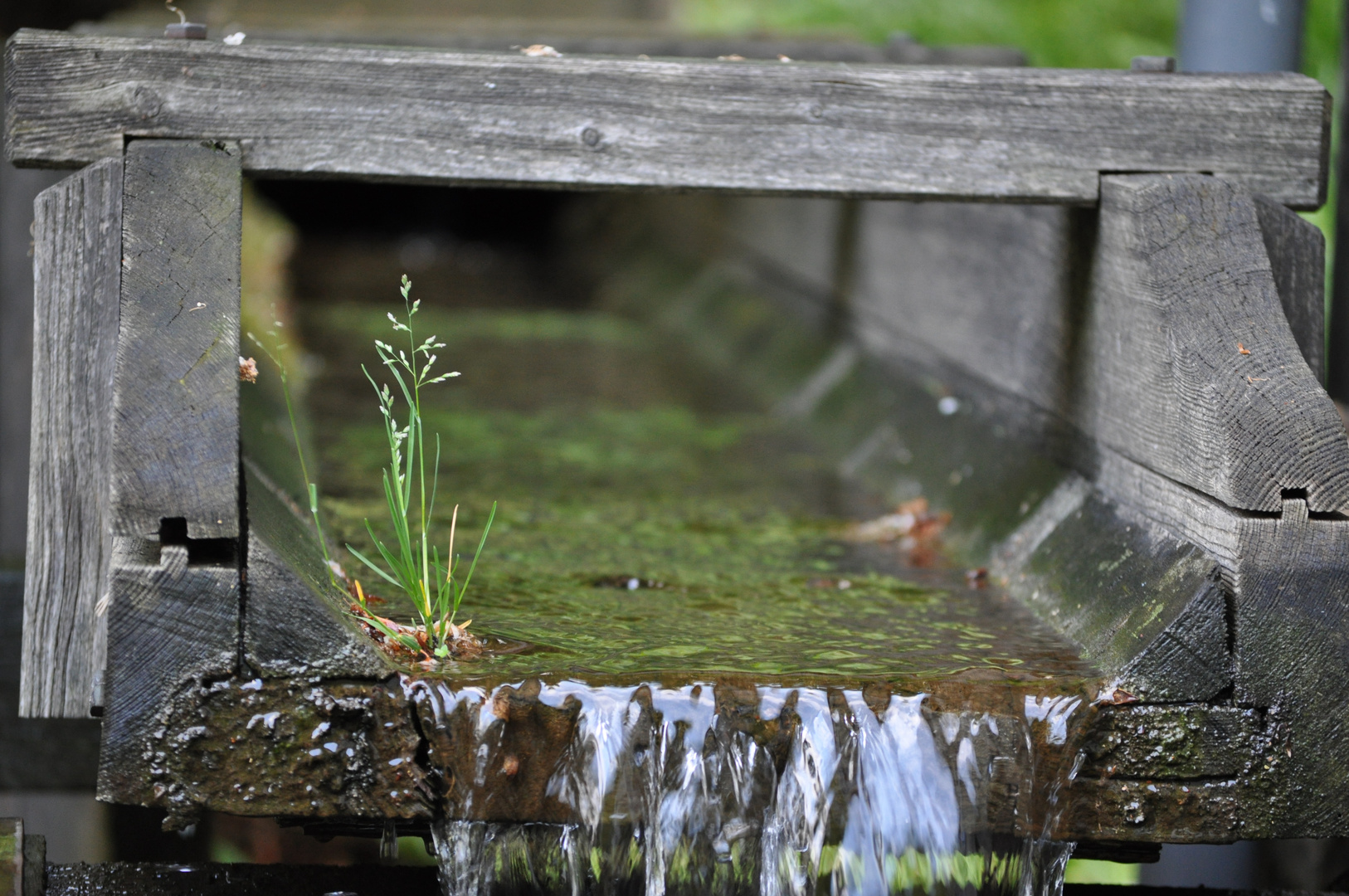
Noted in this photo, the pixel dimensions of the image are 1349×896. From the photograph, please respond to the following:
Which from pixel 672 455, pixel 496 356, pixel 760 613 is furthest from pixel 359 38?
pixel 760 613

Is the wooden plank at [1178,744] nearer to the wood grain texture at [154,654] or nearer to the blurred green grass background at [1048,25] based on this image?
the wood grain texture at [154,654]

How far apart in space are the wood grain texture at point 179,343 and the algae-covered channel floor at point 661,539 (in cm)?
53

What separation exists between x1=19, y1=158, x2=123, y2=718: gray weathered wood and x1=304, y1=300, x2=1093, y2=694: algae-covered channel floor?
546 millimetres

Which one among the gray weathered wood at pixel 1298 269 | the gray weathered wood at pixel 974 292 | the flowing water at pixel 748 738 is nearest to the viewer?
the flowing water at pixel 748 738

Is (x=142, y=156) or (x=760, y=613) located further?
(x=760, y=613)

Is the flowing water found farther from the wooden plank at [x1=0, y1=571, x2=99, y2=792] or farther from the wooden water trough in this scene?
the wooden plank at [x1=0, y1=571, x2=99, y2=792]

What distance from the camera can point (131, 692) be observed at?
1.97 meters

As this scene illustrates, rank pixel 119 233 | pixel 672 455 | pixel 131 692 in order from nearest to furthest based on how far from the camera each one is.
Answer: pixel 131 692, pixel 119 233, pixel 672 455

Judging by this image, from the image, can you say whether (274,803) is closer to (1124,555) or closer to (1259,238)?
(1124,555)

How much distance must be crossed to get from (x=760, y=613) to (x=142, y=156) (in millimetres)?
1471

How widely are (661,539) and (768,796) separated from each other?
1233 mm

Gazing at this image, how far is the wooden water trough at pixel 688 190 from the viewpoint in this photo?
202 centimetres

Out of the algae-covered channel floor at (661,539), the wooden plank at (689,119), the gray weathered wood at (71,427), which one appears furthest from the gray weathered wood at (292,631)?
the wooden plank at (689,119)

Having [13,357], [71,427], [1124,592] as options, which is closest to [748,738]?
[1124,592]
